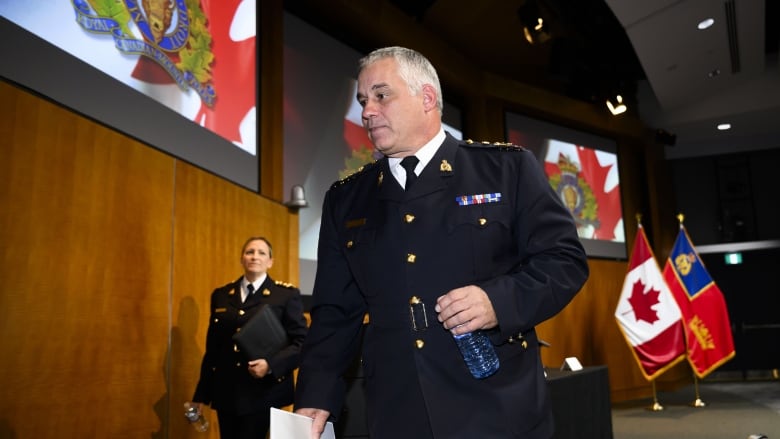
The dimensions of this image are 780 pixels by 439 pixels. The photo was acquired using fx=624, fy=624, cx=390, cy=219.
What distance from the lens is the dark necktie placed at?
4.09 ft

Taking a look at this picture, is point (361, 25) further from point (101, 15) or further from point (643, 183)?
point (643, 183)

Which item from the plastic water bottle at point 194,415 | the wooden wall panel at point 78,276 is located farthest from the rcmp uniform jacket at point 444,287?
the plastic water bottle at point 194,415

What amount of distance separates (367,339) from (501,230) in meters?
0.34

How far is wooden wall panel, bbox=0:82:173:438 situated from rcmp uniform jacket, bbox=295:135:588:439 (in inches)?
64.1

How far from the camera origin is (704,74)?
8.46 m

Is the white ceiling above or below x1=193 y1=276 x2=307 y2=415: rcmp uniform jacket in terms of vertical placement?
above

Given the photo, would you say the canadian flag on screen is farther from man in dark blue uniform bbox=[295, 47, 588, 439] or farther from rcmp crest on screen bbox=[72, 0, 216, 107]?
man in dark blue uniform bbox=[295, 47, 588, 439]

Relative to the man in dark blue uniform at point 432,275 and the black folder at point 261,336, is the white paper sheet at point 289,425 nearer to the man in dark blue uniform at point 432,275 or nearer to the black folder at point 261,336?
the man in dark blue uniform at point 432,275

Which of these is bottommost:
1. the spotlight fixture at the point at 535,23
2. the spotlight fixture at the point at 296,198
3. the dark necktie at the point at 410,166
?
the dark necktie at the point at 410,166

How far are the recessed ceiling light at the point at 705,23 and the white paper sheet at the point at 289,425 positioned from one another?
716 centimetres

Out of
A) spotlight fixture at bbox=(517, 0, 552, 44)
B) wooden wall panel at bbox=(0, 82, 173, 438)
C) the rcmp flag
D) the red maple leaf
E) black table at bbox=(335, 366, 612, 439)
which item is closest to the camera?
wooden wall panel at bbox=(0, 82, 173, 438)

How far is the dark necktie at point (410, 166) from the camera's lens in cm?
125

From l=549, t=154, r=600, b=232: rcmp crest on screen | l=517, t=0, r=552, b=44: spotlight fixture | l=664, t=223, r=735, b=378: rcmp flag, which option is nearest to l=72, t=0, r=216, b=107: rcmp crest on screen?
l=517, t=0, r=552, b=44: spotlight fixture

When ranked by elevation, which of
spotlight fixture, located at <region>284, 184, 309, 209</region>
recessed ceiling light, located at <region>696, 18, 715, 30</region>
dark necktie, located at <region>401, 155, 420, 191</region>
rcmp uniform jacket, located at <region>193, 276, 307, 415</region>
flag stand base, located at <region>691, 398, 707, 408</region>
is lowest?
flag stand base, located at <region>691, 398, 707, 408</region>
